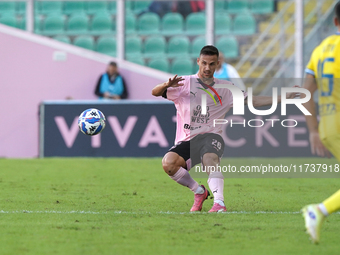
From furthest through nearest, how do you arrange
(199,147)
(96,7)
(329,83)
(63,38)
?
(96,7) < (63,38) < (199,147) < (329,83)

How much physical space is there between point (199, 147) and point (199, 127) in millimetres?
214

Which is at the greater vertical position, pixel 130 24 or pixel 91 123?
pixel 130 24

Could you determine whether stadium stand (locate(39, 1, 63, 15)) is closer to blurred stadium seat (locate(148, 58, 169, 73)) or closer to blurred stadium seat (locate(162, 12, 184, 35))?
blurred stadium seat (locate(162, 12, 184, 35))

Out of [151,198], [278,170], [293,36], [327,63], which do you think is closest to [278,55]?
[293,36]

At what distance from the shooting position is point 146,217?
571cm

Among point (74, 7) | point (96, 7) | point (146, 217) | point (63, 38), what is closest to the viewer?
point (146, 217)

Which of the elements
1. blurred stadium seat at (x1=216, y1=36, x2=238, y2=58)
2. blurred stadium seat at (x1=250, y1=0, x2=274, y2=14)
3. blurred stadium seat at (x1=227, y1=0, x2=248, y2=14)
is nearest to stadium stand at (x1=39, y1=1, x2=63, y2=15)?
A: blurred stadium seat at (x1=227, y1=0, x2=248, y2=14)

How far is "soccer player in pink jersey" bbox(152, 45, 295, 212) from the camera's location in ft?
20.0

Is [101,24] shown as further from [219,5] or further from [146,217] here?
[146,217]

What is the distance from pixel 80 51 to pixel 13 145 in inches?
107

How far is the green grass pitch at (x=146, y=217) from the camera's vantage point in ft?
14.5

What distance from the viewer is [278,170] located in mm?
11156

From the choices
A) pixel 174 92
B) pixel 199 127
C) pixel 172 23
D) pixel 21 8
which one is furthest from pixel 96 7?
pixel 199 127

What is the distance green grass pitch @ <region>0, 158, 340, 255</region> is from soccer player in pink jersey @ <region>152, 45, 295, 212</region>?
34 centimetres
